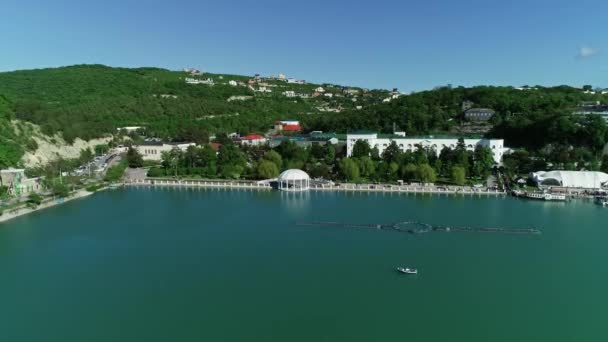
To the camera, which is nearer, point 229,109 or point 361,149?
point 361,149

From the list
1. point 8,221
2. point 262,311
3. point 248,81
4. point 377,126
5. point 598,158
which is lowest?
point 262,311

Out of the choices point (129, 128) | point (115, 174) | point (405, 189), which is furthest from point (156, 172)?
point (129, 128)

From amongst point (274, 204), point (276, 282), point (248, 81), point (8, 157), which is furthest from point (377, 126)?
point (248, 81)

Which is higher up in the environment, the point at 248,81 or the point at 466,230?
the point at 248,81

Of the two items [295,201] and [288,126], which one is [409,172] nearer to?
[295,201]

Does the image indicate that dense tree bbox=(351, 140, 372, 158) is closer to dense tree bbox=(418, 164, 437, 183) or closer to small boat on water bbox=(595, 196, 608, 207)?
dense tree bbox=(418, 164, 437, 183)

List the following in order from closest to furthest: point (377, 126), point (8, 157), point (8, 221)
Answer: point (8, 221) → point (8, 157) → point (377, 126)

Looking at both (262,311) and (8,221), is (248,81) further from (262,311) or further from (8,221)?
(262,311)
